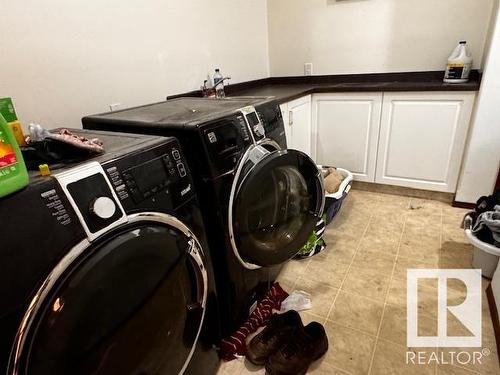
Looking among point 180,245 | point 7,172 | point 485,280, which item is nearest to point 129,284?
point 180,245

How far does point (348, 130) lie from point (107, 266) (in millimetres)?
2255

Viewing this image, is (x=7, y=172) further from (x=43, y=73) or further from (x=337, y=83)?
(x=337, y=83)

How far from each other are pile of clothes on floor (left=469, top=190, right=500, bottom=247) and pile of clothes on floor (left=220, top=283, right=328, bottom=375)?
97cm

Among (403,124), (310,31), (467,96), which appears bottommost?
(403,124)

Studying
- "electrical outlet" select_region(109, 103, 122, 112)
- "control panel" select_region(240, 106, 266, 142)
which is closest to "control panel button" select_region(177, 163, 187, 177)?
"control panel" select_region(240, 106, 266, 142)

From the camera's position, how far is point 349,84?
8.43ft

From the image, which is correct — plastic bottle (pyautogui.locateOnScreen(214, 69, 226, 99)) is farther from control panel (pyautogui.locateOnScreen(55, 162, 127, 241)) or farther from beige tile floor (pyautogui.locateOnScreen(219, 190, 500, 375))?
control panel (pyautogui.locateOnScreen(55, 162, 127, 241))

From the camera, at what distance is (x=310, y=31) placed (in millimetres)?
2715

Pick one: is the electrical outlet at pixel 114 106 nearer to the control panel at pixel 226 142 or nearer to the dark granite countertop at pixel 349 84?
the dark granite countertop at pixel 349 84

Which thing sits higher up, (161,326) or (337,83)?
(337,83)

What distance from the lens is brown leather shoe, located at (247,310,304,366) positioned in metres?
1.23

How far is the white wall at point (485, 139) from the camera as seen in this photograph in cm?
186

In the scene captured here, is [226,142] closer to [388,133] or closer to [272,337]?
[272,337]

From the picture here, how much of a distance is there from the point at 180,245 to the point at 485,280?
5.38 ft
